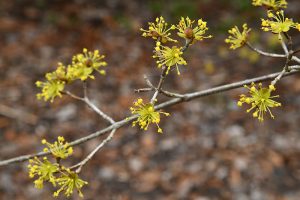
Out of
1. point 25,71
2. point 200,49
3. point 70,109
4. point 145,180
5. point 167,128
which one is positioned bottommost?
point 145,180

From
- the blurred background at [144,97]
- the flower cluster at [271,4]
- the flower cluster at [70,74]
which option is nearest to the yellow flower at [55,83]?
the flower cluster at [70,74]

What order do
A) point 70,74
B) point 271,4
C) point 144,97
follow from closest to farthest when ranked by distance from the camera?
point 271,4 < point 70,74 < point 144,97

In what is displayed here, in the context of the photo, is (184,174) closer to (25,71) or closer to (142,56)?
(142,56)

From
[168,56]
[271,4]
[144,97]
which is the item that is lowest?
[168,56]

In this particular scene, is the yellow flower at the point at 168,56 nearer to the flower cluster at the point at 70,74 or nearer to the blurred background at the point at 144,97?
the flower cluster at the point at 70,74

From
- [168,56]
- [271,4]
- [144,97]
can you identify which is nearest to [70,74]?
[168,56]

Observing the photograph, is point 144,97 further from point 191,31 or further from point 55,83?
point 191,31

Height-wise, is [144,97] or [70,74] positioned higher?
[144,97]

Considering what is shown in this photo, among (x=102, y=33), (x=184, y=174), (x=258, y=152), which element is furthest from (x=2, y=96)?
(x=258, y=152)
